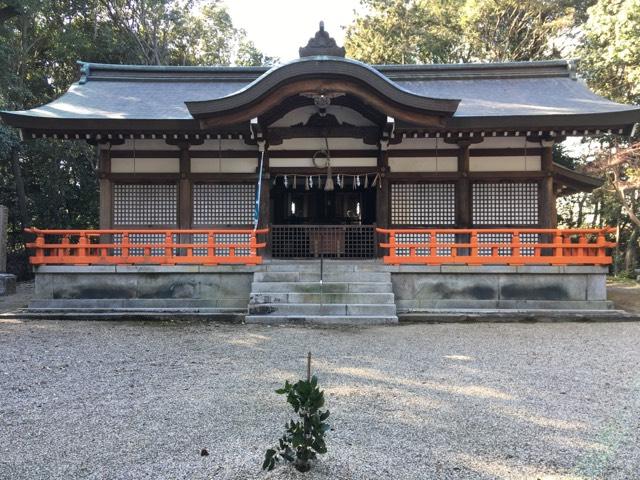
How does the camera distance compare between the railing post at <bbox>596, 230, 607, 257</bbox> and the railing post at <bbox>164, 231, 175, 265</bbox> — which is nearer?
the railing post at <bbox>596, 230, 607, 257</bbox>

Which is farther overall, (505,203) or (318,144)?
(318,144)

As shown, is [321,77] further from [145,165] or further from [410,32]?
[410,32]

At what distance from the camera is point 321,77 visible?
26.9ft

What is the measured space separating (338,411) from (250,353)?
204 centimetres

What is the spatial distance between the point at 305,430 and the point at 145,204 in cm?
833

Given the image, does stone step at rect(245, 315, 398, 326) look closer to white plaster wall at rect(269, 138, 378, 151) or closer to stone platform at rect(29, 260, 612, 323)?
stone platform at rect(29, 260, 612, 323)

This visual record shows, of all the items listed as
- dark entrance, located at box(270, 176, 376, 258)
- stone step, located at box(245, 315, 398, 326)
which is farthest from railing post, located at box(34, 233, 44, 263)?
dark entrance, located at box(270, 176, 376, 258)

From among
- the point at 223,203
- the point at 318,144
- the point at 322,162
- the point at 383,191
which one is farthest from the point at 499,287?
the point at 223,203

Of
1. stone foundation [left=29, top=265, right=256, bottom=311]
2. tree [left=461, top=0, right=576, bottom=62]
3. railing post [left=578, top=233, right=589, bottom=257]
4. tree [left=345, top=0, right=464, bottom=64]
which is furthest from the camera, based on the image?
tree [left=345, top=0, right=464, bottom=64]

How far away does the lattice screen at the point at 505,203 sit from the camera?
370 inches

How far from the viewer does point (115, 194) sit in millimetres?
9625

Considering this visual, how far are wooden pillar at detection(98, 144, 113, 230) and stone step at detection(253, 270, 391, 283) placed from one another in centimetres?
384

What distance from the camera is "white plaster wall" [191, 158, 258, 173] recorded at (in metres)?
9.66

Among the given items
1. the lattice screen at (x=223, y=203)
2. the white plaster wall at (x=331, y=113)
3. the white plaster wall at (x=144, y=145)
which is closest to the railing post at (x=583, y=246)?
the white plaster wall at (x=331, y=113)
